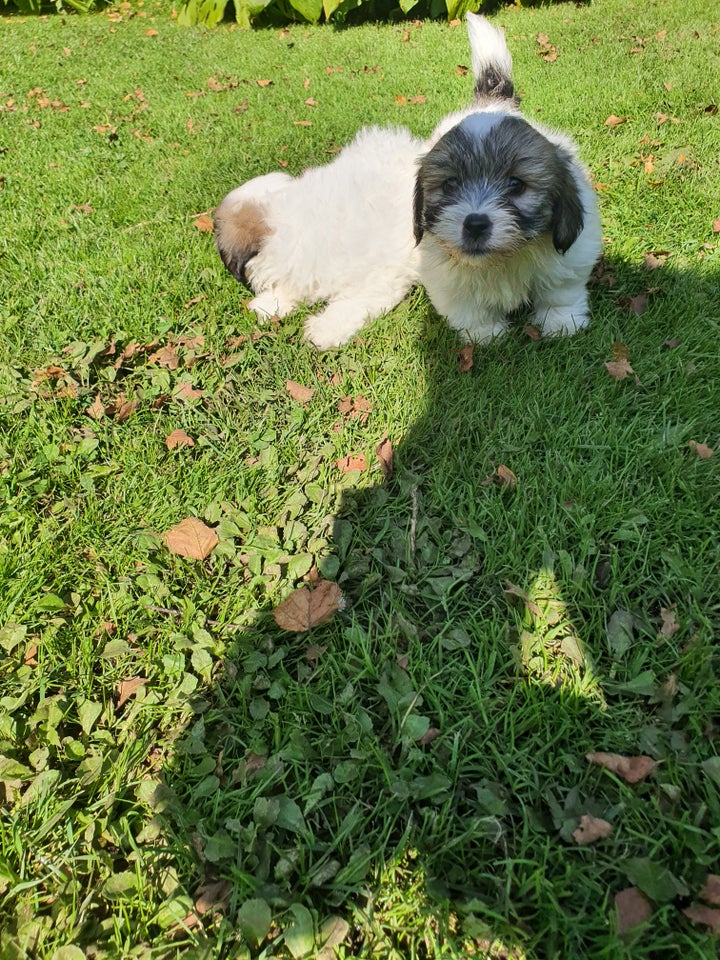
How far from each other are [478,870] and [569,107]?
17.5 ft

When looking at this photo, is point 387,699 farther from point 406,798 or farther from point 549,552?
point 549,552

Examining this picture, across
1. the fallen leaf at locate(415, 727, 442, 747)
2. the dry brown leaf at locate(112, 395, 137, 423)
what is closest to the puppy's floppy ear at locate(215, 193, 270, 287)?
the dry brown leaf at locate(112, 395, 137, 423)

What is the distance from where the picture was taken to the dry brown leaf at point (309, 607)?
75.2 inches

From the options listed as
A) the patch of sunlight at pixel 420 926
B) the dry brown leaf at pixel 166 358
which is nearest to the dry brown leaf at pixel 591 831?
the patch of sunlight at pixel 420 926

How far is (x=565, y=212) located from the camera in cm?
243

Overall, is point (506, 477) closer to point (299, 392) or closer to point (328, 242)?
point (299, 392)

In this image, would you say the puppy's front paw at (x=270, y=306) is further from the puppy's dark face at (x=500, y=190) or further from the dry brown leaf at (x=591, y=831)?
the dry brown leaf at (x=591, y=831)

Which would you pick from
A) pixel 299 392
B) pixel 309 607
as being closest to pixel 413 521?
pixel 309 607

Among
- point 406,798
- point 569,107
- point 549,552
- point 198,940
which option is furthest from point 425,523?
point 569,107

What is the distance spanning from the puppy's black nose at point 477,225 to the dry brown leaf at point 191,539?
5.43 ft

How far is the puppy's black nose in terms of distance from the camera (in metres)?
2.31

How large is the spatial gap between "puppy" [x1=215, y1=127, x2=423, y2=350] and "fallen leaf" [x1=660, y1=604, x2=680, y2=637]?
2.05 meters

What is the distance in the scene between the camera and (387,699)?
1.70 m

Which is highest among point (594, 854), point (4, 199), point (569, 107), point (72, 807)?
point (4, 199)
